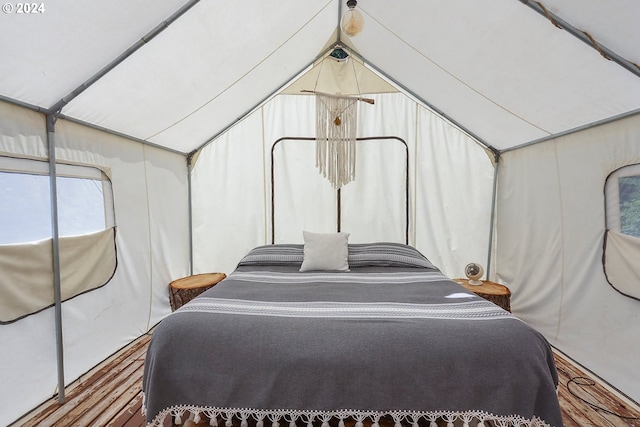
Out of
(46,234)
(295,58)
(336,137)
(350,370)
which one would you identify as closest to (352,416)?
(350,370)

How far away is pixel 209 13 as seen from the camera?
1877mm

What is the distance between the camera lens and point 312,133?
3.48m

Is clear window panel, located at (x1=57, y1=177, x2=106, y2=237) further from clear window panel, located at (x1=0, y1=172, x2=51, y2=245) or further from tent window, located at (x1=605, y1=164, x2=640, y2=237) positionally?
tent window, located at (x1=605, y1=164, x2=640, y2=237)

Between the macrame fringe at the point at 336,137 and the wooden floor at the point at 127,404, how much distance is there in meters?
2.28

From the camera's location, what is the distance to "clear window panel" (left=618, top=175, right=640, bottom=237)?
1882mm

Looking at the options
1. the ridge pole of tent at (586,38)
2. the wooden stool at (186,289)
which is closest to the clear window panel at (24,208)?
the wooden stool at (186,289)

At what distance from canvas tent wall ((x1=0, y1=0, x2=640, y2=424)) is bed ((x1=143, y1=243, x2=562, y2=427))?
3.50ft

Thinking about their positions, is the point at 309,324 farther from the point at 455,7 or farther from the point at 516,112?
the point at 516,112

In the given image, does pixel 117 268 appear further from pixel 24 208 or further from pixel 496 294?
pixel 496 294

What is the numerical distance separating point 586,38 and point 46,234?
3.15 m

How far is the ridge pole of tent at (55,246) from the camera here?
183 centimetres

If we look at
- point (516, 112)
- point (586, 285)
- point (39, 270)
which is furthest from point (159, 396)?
point (516, 112)

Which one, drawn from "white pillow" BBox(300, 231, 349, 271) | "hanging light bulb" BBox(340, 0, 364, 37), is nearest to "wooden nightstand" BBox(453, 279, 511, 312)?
"white pillow" BBox(300, 231, 349, 271)

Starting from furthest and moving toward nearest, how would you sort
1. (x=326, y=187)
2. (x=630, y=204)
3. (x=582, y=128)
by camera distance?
(x=326, y=187), (x=582, y=128), (x=630, y=204)
